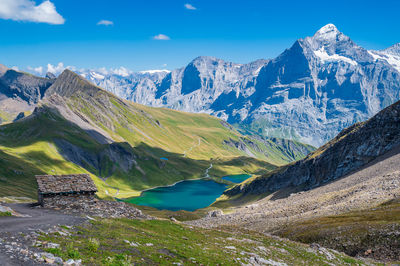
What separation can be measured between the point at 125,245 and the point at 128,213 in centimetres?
1790

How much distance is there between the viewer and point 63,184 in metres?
40.5

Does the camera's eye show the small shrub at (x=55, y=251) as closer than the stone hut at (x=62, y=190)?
Yes

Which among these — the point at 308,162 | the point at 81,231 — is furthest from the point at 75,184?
the point at 308,162

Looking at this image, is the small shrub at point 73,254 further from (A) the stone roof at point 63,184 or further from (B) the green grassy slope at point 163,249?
(A) the stone roof at point 63,184

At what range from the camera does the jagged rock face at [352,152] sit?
106688 millimetres

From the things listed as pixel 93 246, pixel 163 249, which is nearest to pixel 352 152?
pixel 163 249

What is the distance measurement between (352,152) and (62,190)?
10873 centimetres

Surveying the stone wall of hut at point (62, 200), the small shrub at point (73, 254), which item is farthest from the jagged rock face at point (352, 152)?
the small shrub at point (73, 254)

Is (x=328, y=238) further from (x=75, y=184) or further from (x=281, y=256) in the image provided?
(x=75, y=184)

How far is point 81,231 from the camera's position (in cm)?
2666

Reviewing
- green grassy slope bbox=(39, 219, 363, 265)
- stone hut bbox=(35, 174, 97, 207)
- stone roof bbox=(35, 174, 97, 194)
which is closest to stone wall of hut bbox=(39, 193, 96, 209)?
stone hut bbox=(35, 174, 97, 207)

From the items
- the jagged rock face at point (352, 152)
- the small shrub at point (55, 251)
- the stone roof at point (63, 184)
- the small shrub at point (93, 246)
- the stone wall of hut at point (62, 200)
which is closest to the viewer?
the small shrub at point (55, 251)

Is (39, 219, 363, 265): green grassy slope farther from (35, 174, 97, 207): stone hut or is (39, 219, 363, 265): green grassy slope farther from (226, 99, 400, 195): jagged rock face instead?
(226, 99, 400, 195): jagged rock face

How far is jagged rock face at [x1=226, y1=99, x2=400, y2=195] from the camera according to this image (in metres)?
107
